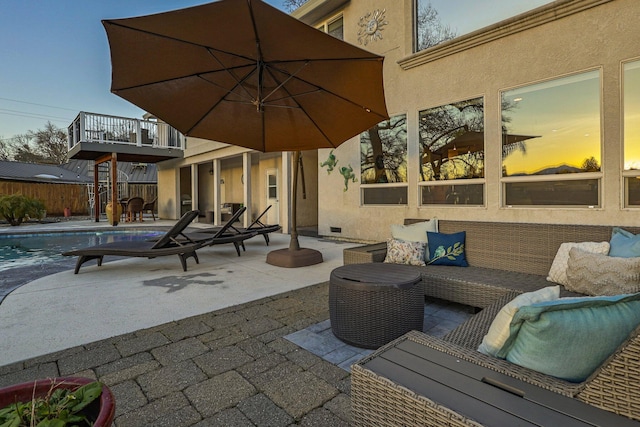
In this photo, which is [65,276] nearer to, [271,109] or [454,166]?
[271,109]

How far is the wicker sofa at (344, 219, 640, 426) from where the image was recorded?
0.95m

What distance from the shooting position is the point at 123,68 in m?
3.12

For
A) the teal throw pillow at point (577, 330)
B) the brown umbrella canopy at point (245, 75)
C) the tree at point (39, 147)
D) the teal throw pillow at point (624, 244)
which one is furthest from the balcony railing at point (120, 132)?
the tree at point (39, 147)

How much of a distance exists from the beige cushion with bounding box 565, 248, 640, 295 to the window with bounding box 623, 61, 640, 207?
2484 mm

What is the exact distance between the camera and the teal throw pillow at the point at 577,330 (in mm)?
1059

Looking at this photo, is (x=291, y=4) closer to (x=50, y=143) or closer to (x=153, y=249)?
(x=153, y=249)

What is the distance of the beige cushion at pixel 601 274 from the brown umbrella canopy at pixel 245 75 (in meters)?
2.54

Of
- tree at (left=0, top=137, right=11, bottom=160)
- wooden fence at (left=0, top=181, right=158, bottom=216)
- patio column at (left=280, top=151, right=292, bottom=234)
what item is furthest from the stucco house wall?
tree at (left=0, top=137, right=11, bottom=160)

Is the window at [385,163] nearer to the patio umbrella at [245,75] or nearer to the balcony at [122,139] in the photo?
the patio umbrella at [245,75]

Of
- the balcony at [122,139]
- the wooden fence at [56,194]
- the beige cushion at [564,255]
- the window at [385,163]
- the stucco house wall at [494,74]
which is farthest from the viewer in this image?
the wooden fence at [56,194]

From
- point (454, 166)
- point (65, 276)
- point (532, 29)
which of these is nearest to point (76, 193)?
point (65, 276)

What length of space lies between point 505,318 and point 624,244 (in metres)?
2.15

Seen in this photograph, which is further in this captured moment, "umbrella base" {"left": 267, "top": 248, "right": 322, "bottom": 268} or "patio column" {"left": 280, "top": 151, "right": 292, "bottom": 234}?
"patio column" {"left": 280, "top": 151, "right": 292, "bottom": 234}

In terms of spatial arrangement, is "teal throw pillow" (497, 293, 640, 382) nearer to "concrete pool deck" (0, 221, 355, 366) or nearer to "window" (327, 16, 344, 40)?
"concrete pool deck" (0, 221, 355, 366)
